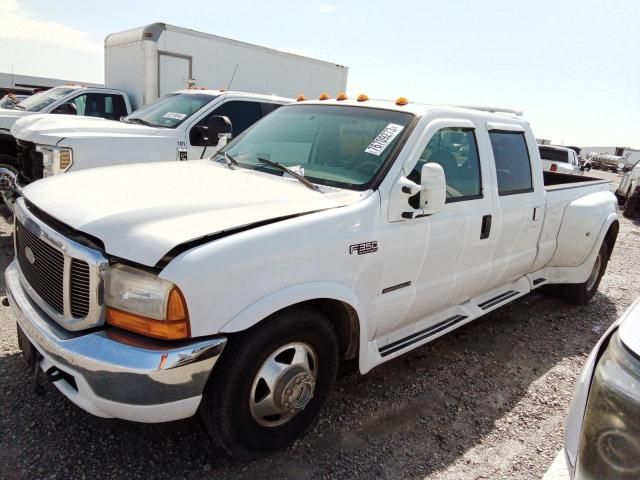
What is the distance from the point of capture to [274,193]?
8.79 feet

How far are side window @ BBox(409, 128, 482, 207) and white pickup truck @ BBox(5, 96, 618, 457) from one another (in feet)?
0.05

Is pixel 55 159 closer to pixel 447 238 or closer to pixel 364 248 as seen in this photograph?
pixel 364 248

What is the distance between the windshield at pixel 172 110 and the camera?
6426mm

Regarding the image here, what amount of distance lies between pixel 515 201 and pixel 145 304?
2.99 meters

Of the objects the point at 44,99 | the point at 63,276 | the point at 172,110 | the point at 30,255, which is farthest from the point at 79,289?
the point at 44,99

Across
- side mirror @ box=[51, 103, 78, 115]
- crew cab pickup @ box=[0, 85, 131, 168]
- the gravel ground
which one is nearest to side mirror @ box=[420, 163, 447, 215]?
the gravel ground

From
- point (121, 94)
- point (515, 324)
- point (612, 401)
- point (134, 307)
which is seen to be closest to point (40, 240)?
point (134, 307)

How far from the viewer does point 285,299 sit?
2.23 meters

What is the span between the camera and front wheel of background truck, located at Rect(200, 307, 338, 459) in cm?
219

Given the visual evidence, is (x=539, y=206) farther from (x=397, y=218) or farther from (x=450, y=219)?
(x=397, y=218)

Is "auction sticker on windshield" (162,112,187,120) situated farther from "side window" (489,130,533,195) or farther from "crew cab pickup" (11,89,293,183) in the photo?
"side window" (489,130,533,195)

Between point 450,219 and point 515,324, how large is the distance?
6.79 ft

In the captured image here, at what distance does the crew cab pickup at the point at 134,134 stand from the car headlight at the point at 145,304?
378 centimetres

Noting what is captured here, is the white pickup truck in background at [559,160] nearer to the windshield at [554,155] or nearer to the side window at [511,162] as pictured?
the windshield at [554,155]
